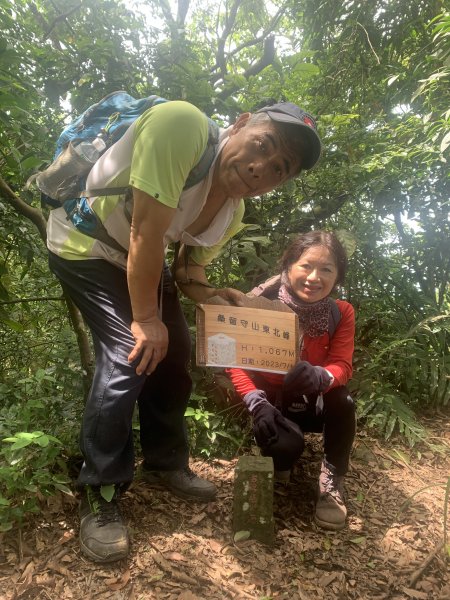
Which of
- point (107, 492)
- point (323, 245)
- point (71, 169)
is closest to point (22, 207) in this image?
point (71, 169)

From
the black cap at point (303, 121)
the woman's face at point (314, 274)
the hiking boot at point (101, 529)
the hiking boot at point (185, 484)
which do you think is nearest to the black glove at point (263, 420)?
the hiking boot at point (185, 484)

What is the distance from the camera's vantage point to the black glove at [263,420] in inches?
83.5

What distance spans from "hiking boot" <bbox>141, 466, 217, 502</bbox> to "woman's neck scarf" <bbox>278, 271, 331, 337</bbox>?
1055 mm

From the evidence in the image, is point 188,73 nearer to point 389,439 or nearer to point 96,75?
point 96,75

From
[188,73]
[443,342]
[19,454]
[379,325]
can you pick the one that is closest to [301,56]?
[188,73]

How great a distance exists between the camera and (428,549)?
6.57 ft

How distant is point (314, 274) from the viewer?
234 centimetres

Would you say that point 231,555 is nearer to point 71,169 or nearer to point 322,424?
point 322,424

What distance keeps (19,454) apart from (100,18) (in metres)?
3.45

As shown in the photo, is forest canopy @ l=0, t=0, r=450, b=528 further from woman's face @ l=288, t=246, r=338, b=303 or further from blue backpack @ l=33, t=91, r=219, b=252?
woman's face @ l=288, t=246, r=338, b=303

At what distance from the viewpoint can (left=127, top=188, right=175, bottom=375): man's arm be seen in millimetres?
1487

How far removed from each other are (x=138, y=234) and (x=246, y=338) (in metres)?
0.84

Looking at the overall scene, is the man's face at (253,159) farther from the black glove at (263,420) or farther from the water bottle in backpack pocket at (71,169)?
the black glove at (263,420)

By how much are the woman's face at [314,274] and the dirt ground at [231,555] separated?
115 cm
